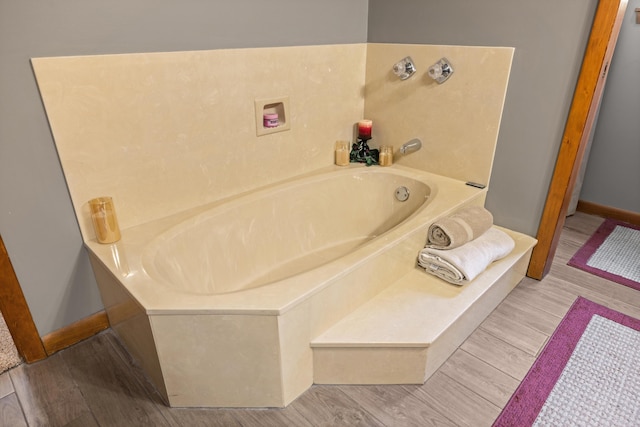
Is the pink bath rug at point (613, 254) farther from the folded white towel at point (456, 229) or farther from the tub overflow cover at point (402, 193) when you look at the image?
the tub overflow cover at point (402, 193)

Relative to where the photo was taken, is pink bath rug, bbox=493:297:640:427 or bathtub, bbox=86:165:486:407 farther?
pink bath rug, bbox=493:297:640:427

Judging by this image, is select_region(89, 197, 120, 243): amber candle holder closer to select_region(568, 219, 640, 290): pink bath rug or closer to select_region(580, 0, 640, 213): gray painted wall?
select_region(568, 219, 640, 290): pink bath rug

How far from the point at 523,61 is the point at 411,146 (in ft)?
2.30

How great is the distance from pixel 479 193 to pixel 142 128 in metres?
1.66

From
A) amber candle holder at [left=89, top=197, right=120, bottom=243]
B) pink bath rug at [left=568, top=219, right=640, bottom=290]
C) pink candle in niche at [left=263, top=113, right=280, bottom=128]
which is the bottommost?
pink bath rug at [left=568, top=219, right=640, bottom=290]

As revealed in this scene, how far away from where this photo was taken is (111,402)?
1.44 m

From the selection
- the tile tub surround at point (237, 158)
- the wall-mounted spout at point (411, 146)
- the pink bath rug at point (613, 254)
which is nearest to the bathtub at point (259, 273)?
the tile tub surround at point (237, 158)

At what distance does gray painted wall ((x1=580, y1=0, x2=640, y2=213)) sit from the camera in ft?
8.26

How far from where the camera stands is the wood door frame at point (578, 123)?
1615 millimetres

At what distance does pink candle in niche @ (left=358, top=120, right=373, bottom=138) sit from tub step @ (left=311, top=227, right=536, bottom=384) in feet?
3.50

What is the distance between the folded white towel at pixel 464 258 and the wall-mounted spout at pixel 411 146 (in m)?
0.68

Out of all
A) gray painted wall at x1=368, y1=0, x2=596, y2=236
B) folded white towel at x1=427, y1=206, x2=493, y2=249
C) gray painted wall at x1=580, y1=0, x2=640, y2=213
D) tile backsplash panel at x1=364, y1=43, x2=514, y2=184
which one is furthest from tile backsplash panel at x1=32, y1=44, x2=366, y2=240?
gray painted wall at x1=580, y1=0, x2=640, y2=213

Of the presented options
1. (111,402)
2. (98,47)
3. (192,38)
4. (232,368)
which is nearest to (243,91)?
(192,38)

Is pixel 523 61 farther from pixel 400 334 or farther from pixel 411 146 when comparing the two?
pixel 400 334
